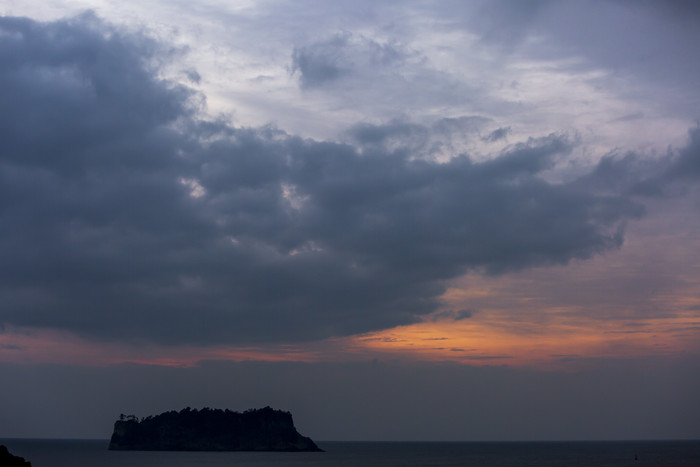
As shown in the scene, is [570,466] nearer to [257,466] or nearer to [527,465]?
[527,465]

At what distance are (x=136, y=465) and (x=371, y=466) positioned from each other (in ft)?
191

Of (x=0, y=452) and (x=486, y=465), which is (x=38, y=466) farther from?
(x=486, y=465)

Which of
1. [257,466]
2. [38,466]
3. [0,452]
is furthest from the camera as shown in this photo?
[257,466]

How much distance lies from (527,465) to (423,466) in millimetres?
25176

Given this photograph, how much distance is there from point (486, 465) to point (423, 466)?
15770 millimetres

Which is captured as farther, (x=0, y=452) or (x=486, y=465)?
(x=486, y=465)

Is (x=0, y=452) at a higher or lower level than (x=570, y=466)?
higher

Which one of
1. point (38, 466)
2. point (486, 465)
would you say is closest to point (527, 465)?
point (486, 465)

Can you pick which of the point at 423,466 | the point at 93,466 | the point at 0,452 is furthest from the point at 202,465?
the point at 0,452

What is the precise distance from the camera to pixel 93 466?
163500mm

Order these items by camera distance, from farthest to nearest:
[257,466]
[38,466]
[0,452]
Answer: [257,466]
[38,466]
[0,452]

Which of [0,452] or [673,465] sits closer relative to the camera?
[0,452]

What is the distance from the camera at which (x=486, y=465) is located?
16500 cm

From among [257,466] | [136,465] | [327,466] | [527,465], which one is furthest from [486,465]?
[136,465]
